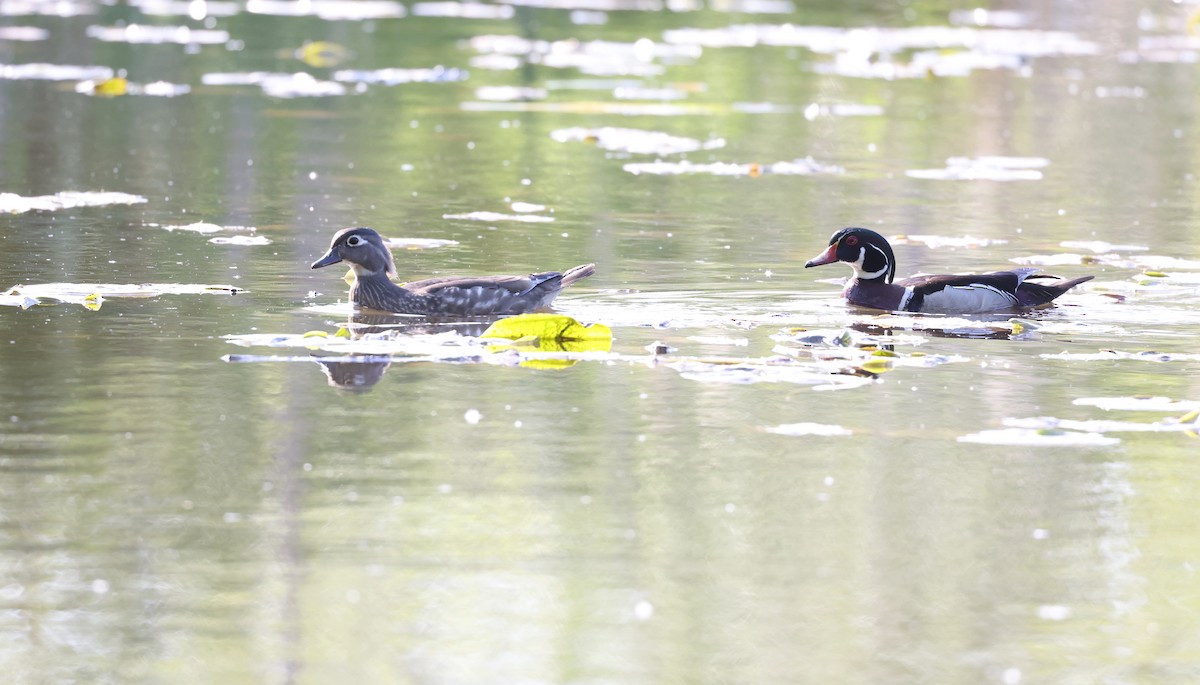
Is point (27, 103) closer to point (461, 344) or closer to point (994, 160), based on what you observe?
point (994, 160)

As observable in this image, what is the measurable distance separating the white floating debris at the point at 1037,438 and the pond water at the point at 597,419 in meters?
0.02

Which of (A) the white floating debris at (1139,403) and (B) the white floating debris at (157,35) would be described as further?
(B) the white floating debris at (157,35)

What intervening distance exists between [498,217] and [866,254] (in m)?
4.09

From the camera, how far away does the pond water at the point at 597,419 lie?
6.48 m

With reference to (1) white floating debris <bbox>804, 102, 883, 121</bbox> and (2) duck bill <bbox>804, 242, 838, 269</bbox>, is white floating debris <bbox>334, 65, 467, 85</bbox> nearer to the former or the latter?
(1) white floating debris <bbox>804, 102, 883, 121</bbox>

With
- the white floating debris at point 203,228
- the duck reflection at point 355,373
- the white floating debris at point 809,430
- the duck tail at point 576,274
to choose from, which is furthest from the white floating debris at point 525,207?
the white floating debris at point 809,430

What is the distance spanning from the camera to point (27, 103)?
22547 mm

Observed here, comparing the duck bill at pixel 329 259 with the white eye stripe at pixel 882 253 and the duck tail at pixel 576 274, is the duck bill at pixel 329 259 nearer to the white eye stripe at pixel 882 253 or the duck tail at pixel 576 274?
the duck tail at pixel 576 274

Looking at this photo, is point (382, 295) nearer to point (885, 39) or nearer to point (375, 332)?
point (375, 332)

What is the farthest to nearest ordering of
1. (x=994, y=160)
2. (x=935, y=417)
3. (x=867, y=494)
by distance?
(x=994, y=160), (x=935, y=417), (x=867, y=494)

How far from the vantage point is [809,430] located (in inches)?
356

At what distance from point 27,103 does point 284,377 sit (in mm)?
13615

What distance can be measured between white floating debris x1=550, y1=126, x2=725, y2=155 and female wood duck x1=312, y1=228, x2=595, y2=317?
329 inches

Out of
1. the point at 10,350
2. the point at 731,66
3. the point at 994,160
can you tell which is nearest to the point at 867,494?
the point at 10,350
